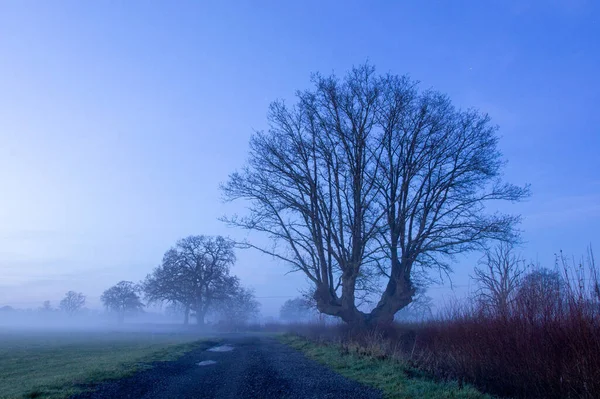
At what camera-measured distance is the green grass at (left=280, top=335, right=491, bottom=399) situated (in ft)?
23.0

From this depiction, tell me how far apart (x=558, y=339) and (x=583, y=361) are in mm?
1030

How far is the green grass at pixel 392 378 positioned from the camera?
701cm

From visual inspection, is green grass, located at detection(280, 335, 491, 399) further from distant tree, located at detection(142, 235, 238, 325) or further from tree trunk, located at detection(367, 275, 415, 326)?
distant tree, located at detection(142, 235, 238, 325)

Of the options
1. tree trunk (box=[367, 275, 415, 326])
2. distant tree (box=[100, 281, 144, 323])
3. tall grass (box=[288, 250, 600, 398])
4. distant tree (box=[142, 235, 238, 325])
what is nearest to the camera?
tall grass (box=[288, 250, 600, 398])

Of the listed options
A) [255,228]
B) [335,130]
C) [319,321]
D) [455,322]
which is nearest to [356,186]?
[335,130]

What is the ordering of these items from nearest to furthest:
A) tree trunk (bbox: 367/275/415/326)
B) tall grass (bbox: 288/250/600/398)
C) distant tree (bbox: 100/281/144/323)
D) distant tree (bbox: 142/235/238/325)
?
tall grass (bbox: 288/250/600/398) < tree trunk (bbox: 367/275/415/326) < distant tree (bbox: 142/235/238/325) < distant tree (bbox: 100/281/144/323)

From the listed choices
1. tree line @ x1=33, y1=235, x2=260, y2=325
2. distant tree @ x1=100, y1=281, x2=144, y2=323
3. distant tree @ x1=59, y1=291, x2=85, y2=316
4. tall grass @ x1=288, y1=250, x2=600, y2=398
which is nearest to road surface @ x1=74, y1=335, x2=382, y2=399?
tall grass @ x1=288, y1=250, x2=600, y2=398

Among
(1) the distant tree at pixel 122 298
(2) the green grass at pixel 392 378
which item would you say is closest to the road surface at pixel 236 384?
(2) the green grass at pixel 392 378

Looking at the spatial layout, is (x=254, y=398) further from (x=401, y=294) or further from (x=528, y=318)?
(x=401, y=294)

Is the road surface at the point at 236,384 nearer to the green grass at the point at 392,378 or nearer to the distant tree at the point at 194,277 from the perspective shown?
the green grass at the point at 392,378

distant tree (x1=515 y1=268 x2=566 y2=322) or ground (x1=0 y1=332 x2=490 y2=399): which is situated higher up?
distant tree (x1=515 y1=268 x2=566 y2=322)

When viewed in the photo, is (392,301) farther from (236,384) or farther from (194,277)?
(194,277)

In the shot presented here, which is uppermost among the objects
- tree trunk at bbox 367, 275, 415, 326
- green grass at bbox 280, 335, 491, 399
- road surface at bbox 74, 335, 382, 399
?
tree trunk at bbox 367, 275, 415, 326

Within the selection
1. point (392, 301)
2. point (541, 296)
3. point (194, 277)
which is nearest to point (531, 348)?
point (541, 296)
